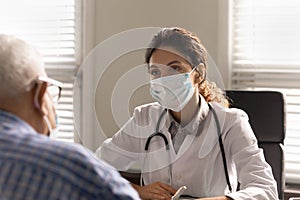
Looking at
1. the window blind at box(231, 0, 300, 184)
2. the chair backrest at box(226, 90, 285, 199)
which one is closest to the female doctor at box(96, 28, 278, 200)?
the chair backrest at box(226, 90, 285, 199)

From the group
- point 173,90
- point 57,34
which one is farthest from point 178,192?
point 57,34

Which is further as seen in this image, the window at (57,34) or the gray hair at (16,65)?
the window at (57,34)

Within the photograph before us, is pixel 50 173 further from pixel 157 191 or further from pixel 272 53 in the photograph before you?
pixel 272 53

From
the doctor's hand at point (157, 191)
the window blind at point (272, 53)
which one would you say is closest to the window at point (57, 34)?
the window blind at point (272, 53)

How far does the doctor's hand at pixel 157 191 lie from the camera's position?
75.2 inches

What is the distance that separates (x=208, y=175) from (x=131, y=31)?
1.18 meters

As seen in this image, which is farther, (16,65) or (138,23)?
(138,23)

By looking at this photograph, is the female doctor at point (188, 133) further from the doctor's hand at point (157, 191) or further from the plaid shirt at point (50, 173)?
the plaid shirt at point (50, 173)

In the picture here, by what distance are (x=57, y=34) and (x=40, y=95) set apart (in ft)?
6.97

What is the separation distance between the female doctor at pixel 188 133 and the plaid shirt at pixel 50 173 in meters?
0.97

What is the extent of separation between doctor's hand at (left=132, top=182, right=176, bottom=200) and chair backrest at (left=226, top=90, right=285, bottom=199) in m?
0.51

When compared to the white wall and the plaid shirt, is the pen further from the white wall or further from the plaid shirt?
→ the white wall

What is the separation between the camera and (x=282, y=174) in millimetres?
2244

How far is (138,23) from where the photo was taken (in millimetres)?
2947
